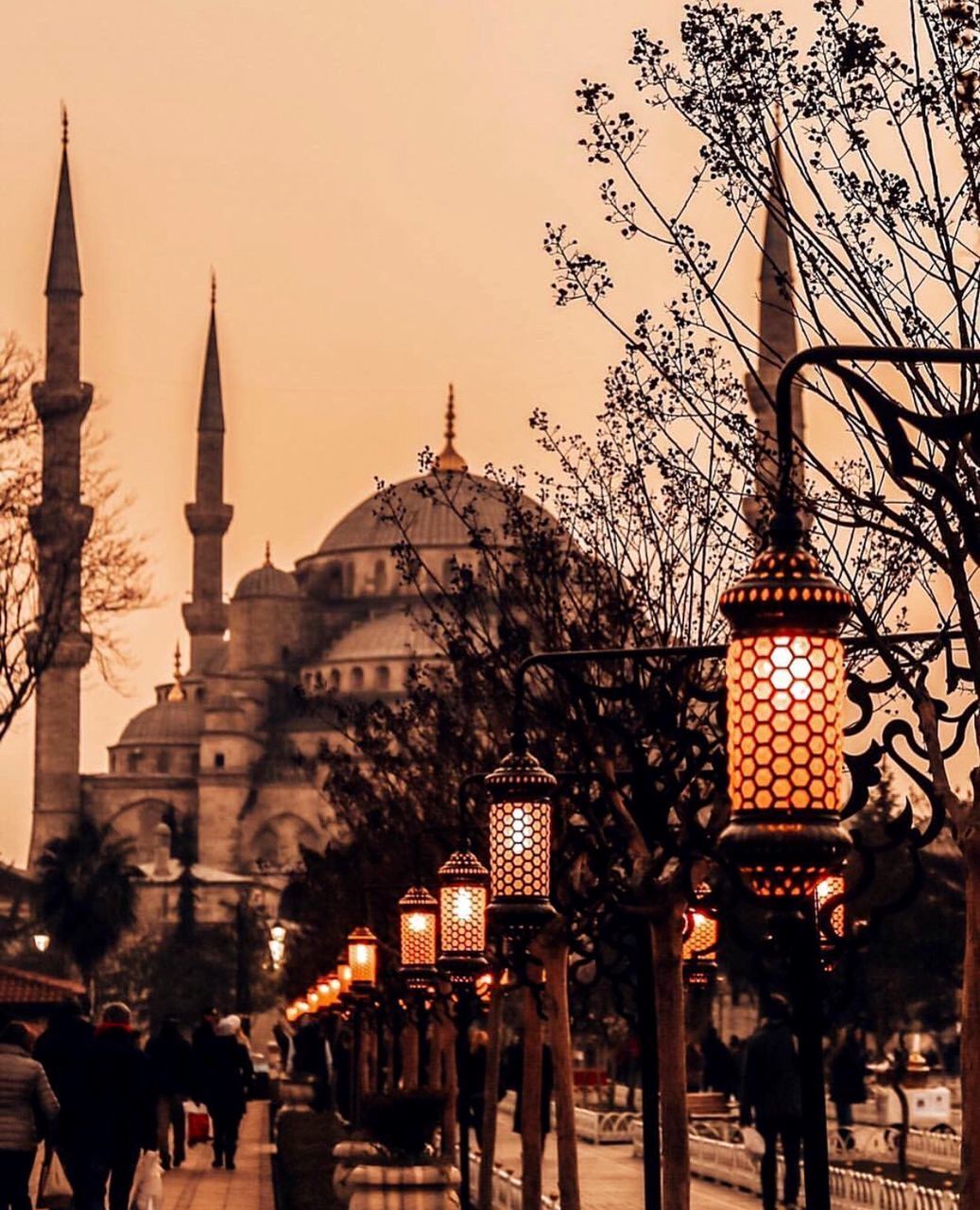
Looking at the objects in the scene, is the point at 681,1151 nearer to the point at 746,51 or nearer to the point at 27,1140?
the point at 27,1140

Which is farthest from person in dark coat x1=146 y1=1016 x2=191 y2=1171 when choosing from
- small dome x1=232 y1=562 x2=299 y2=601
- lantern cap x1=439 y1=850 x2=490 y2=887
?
small dome x1=232 y1=562 x2=299 y2=601

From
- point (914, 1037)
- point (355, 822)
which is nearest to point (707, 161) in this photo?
point (355, 822)

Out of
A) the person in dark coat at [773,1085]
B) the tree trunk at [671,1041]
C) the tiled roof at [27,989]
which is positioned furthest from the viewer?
the tiled roof at [27,989]

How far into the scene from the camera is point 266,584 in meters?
134

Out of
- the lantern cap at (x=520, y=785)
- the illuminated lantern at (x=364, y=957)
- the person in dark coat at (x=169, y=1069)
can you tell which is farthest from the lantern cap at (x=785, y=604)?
the illuminated lantern at (x=364, y=957)

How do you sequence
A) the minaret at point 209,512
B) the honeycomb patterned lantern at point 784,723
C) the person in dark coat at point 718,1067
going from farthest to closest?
the minaret at point 209,512 < the person in dark coat at point 718,1067 < the honeycomb patterned lantern at point 784,723

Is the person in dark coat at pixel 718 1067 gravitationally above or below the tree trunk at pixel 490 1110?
above

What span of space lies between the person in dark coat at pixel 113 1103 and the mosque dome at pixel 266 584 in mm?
118096

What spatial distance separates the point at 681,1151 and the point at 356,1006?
22.9 meters

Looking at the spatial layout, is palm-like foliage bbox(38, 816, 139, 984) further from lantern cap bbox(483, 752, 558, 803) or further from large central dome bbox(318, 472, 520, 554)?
lantern cap bbox(483, 752, 558, 803)

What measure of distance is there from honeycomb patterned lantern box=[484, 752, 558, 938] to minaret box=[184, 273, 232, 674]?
107m

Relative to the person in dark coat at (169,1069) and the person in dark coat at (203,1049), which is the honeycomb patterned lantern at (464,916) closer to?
the person in dark coat at (169,1069)

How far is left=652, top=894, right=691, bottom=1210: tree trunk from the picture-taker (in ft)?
44.4

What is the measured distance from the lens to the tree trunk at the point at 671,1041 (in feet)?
44.4
